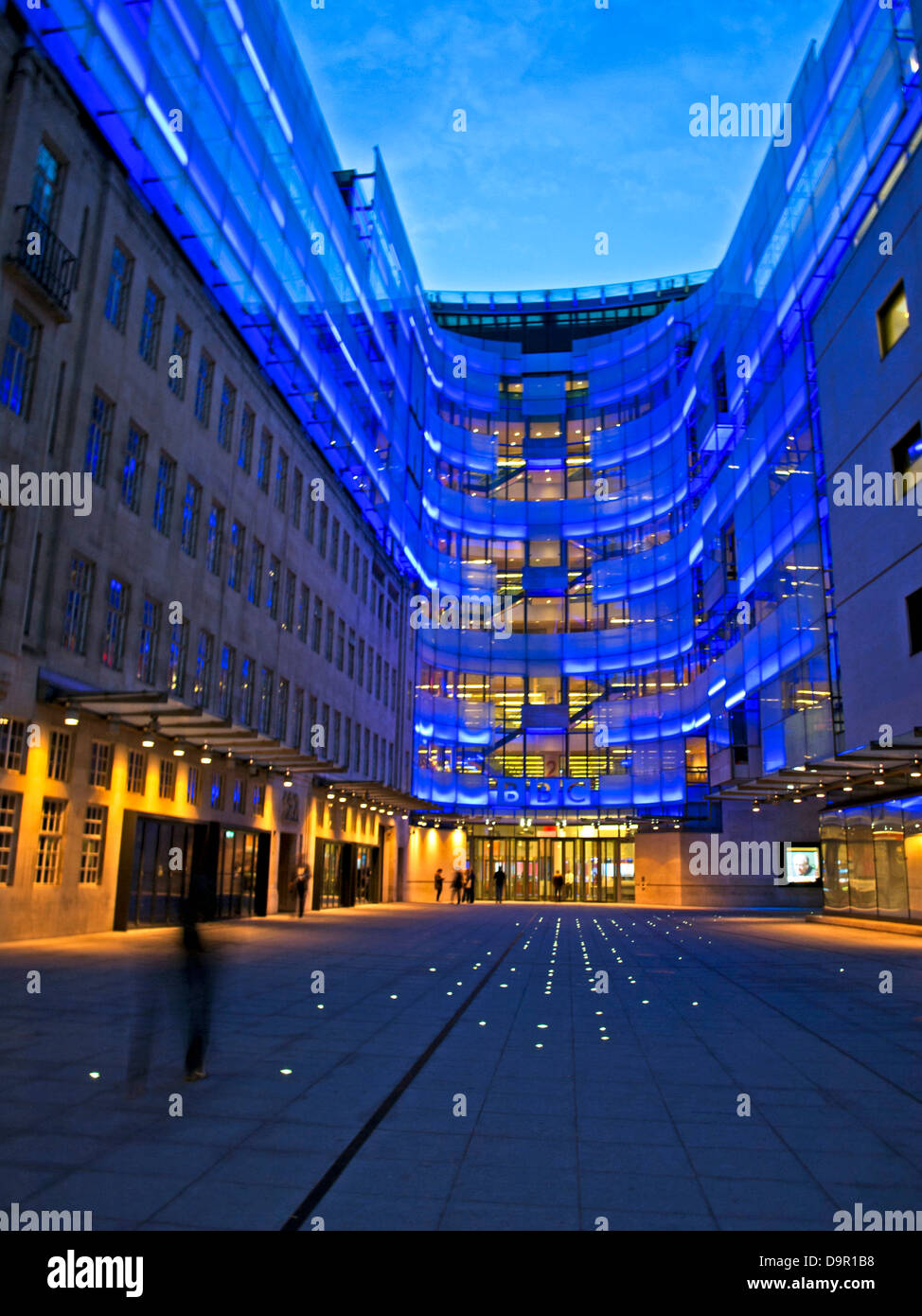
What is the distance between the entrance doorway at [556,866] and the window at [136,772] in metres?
34.3

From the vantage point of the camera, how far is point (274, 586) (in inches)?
1256

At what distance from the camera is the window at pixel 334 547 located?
128 feet

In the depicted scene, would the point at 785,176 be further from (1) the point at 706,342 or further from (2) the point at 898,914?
(2) the point at 898,914

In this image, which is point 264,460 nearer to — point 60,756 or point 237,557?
point 237,557

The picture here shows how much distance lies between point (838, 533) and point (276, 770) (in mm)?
18490

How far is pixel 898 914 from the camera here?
26.6 metres

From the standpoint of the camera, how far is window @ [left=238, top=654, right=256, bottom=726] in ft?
95.4

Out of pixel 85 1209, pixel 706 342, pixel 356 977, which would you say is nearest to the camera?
pixel 85 1209

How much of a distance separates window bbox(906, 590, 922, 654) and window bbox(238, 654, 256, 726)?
60.3 ft

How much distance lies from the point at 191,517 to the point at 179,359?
4.01 metres

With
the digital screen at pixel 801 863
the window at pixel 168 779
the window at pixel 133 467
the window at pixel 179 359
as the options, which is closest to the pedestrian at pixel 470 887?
the digital screen at pixel 801 863

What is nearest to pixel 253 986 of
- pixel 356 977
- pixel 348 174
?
pixel 356 977

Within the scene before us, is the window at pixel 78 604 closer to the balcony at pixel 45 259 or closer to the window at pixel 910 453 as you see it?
the balcony at pixel 45 259

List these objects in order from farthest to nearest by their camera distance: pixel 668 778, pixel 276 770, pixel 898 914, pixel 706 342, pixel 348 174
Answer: pixel 668 778 → pixel 706 342 → pixel 348 174 → pixel 276 770 → pixel 898 914
